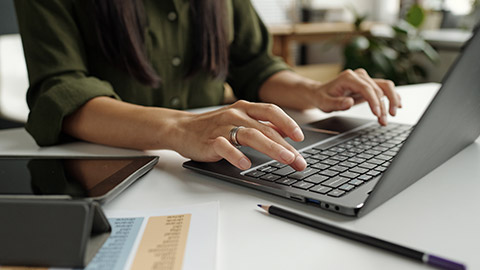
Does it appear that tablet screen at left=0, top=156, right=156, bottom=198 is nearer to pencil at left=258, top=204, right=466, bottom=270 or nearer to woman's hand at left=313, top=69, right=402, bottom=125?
pencil at left=258, top=204, right=466, bottom=270

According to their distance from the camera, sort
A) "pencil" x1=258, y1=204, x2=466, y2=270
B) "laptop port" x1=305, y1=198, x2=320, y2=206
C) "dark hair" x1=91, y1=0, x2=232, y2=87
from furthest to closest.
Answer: "dark hair" x1=91, y1=0, x2=232, y2=87 → "laptop port" x1=305, y1=198, x2=320, y2=206 → "pencil" x1=258, y1=204, x2=466, y2=270

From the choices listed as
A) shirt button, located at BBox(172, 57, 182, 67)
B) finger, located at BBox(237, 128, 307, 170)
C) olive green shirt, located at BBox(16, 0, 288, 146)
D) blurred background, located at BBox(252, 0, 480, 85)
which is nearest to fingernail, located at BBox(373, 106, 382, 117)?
finger, located at BBox(237, 128, 307, 170)

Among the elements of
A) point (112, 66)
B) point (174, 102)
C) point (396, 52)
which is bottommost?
point (396, 52)

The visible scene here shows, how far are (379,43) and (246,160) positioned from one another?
228 centimetres

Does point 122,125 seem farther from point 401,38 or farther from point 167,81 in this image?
point 401,38

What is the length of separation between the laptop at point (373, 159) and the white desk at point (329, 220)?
14 mm

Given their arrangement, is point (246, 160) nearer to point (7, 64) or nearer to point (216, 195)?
point (216, 195)

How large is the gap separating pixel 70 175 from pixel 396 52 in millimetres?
2405

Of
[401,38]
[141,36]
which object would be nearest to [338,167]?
[141,36]

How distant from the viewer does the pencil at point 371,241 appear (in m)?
0.33

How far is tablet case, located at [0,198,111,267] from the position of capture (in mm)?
343

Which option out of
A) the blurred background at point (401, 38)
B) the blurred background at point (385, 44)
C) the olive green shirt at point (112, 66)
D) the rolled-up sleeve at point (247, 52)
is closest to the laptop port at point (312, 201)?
the olive green shirt at point (112, 66)

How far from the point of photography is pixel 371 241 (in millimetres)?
373

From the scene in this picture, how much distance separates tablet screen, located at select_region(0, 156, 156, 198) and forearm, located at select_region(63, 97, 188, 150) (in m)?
0.07
